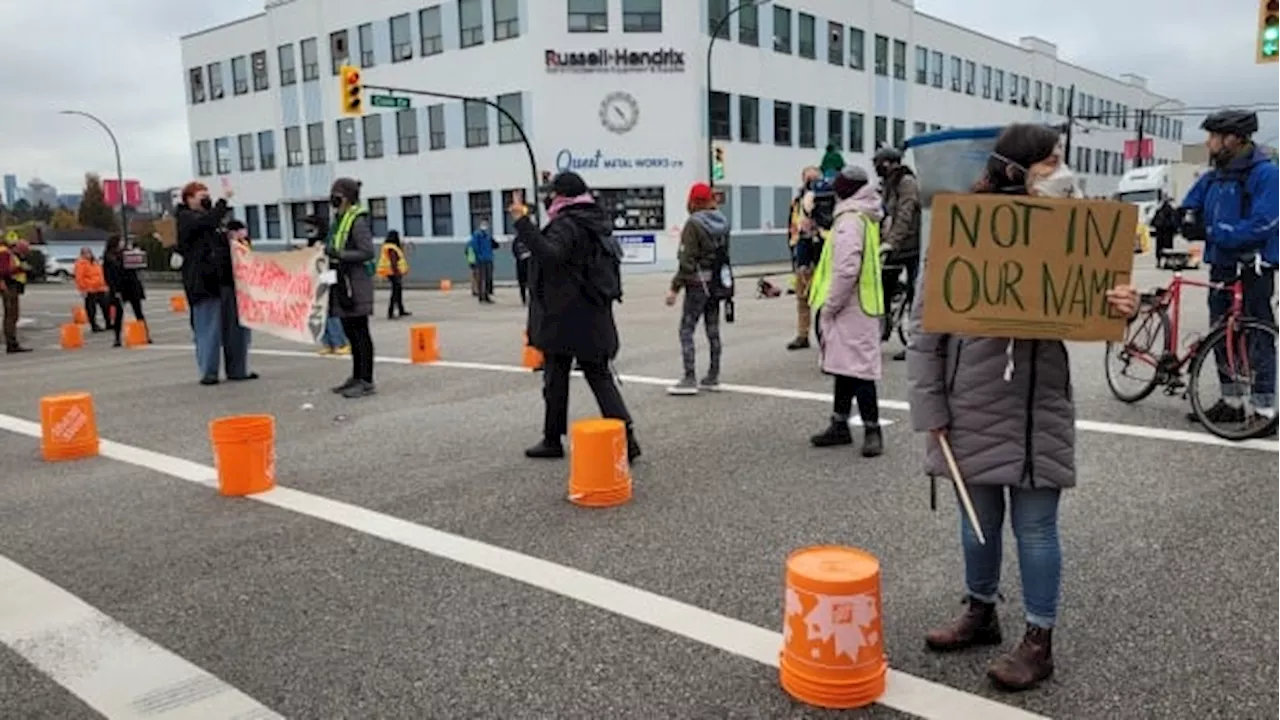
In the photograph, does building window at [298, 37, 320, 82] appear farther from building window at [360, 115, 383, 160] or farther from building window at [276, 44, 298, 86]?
building window at [360, 115, 383, 160]

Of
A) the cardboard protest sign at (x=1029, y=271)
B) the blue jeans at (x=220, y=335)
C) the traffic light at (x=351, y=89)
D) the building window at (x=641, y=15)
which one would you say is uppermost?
the building window at (x=641, y=15)

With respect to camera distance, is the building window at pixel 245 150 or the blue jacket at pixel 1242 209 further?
the building window at pixel 245 150

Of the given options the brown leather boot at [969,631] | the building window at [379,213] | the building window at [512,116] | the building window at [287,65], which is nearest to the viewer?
the brown leather boot at [969,631]

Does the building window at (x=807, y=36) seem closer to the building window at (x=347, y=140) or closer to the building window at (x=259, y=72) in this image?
the building window at (x=347, y=140)

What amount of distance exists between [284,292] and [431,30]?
3219cm

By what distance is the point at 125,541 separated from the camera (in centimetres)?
528

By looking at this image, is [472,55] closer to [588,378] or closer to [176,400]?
[176,400]

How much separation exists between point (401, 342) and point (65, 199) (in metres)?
188

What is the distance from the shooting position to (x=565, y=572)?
454 cm

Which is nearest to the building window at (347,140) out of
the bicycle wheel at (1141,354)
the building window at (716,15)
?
the building window at (716,15)

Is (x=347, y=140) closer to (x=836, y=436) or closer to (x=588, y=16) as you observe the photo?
(x=588, y=16)

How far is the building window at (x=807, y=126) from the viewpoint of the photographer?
4203 cm

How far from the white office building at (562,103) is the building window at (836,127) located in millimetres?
90

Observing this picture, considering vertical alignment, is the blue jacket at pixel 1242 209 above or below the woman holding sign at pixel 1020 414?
above
